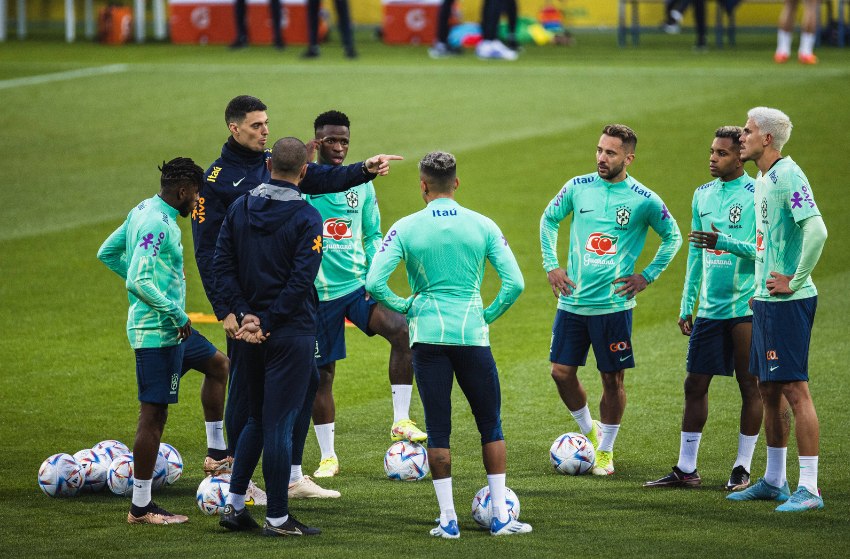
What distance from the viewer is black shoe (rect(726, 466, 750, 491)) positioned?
27.7 ft

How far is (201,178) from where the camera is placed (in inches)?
319

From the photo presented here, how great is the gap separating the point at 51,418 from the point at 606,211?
189 inches

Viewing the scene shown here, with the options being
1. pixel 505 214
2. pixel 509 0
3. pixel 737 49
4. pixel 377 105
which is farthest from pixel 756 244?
pixel 737 49

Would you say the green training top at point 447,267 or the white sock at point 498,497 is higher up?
the green training top at point 447,267

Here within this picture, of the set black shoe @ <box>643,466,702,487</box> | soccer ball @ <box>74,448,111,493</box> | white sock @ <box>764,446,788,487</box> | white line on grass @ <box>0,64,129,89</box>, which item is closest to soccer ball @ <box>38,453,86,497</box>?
soccer ball @ <box>74,448,111,493</box>

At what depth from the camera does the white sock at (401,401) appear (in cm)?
988

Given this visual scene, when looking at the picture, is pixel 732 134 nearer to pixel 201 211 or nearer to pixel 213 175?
pixel 213 175

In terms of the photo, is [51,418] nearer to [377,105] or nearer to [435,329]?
[435,329]

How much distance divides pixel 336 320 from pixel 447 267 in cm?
212

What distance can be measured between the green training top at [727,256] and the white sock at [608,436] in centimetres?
102

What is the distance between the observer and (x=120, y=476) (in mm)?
8398

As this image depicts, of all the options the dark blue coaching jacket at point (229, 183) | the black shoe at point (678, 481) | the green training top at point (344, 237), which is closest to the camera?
the dark blue coaching jacket at point (229, 183)

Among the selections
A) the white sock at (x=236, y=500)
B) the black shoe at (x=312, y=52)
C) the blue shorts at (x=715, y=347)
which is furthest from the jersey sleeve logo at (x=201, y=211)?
the black shoe at (x=312, y=52)

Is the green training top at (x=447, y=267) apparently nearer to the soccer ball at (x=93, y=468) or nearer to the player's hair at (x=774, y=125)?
the player's hair at (x=774, y=125)
